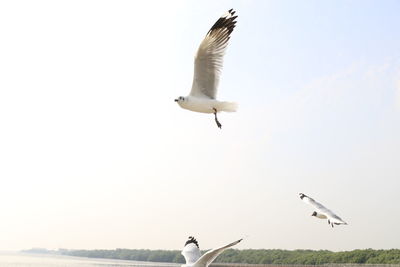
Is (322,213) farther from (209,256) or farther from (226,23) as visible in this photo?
(209,256)

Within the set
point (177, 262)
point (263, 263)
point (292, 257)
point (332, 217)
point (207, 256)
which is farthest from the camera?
point (177, 262)

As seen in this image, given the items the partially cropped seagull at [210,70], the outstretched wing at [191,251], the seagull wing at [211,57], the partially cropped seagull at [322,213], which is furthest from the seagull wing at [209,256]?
the partially cropped seagull at [322,213]

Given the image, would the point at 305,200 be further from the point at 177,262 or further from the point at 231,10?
the point at 177,262

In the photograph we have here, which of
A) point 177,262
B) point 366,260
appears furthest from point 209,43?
point 177,262

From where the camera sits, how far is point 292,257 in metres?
81.7

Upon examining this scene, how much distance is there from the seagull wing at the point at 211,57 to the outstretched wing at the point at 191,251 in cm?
324

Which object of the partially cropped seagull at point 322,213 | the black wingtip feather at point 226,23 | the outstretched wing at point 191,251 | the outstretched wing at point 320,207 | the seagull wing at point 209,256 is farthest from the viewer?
the outstretched wing at point 320,207

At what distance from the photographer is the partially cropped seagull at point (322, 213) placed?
16.3 metres

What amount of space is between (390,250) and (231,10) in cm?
5700

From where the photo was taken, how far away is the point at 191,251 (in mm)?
11203

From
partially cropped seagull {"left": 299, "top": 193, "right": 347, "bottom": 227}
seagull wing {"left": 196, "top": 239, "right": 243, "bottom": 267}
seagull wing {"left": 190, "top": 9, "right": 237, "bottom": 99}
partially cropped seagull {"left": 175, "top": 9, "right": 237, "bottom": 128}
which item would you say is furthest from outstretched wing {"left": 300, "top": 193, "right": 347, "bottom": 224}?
seagull wing {"left": 196, "top": 239, "right": 243, "bottom": 267}

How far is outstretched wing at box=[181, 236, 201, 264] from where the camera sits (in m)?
10.9

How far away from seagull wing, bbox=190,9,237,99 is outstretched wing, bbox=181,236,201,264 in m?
3.24

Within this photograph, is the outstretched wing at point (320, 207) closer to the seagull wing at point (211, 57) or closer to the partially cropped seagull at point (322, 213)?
the partially cropped seagull at point (322, 213)
